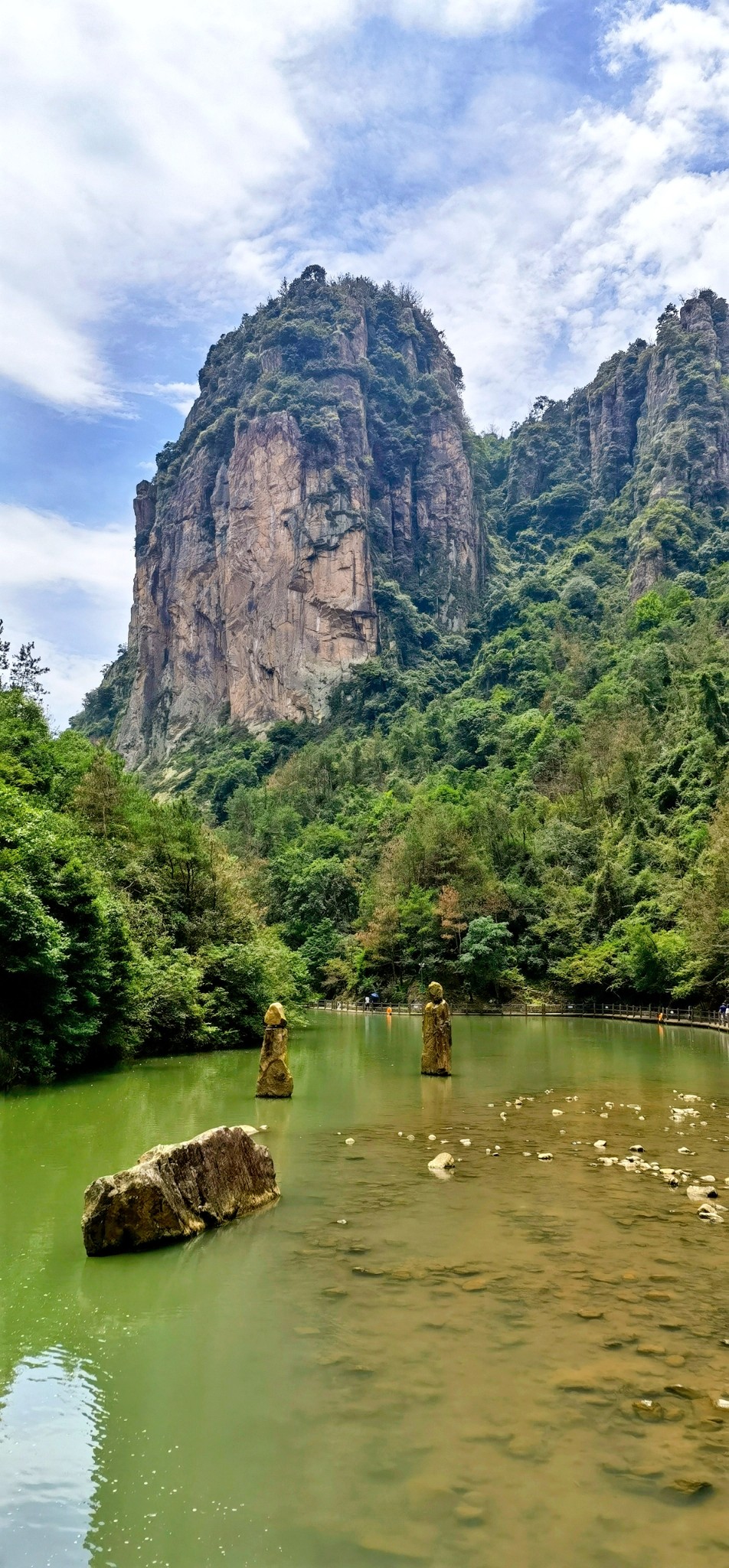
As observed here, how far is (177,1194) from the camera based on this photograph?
308 inches

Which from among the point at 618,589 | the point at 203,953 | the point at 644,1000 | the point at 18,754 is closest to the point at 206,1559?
the point at 203,953

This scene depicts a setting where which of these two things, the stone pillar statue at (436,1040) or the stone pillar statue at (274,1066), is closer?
the stone pillar statue at (274,1066)

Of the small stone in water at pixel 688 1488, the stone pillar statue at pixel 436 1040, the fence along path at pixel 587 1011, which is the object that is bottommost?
the fence along path at pixel 587 1011

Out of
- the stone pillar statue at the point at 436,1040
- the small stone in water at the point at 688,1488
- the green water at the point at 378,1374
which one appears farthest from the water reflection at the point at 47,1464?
the stone pillar statue at the point at 436,1040

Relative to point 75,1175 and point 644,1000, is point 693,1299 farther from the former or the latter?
point 644,1000

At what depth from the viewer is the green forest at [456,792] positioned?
24.2 m

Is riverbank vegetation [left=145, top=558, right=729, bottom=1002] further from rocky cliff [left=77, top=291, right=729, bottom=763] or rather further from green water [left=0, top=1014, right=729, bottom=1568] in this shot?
green water [left=0, top=1014, right=729, bottom=1568]

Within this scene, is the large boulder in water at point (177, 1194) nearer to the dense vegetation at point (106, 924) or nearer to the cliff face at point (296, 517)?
the dense vegetation at point (106, 924)

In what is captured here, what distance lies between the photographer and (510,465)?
165 m

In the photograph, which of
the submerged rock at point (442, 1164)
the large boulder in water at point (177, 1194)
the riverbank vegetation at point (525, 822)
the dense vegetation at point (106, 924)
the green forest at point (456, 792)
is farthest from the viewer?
the riverbank vegetation at point (525, 822)

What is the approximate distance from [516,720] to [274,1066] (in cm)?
7012

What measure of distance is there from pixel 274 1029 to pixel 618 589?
11103 cm

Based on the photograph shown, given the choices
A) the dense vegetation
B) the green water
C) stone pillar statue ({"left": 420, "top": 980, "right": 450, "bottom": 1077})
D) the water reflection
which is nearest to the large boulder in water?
the green water

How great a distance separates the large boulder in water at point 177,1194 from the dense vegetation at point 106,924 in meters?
8.04
